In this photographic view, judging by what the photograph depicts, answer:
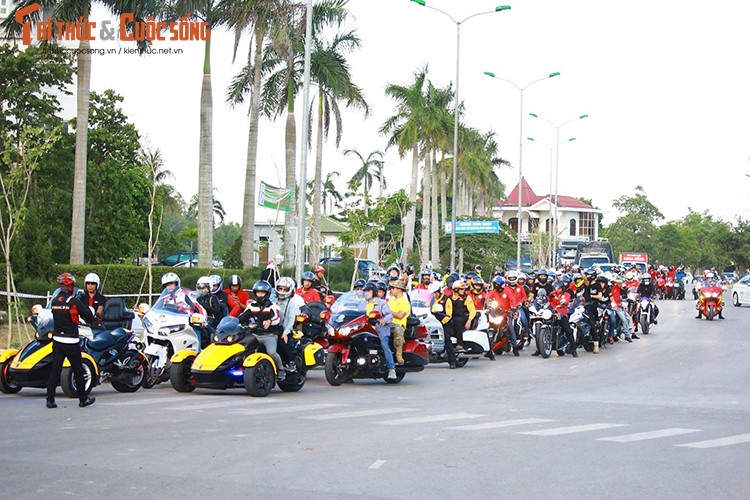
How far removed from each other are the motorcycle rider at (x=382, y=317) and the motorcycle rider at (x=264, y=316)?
2058mm

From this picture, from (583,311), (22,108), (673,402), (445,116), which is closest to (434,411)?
(673,402)

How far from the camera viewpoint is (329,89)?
47.0 m

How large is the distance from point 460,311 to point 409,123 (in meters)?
40.2

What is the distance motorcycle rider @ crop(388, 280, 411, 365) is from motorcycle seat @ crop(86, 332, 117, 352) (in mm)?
4745

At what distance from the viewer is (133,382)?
52.5ft

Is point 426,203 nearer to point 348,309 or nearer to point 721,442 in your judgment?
point 348,309

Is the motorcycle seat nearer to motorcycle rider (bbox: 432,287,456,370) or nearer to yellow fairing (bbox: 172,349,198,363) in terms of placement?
yellow fairing (bbox: 172,349,198,363)

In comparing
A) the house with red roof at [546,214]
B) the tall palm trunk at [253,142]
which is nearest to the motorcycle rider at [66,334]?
the tall palm trunk at [253,142]

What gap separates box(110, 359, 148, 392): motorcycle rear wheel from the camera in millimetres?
15930

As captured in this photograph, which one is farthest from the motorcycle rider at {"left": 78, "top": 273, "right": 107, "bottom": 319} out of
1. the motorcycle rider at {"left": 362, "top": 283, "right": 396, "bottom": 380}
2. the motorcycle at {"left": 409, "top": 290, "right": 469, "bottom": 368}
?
the motorcycle at {"left": 409, "top": 290, "right": 469, "bottom": 368}

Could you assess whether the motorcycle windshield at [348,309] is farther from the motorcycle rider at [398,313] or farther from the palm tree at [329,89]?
the palm tree at [329,89]

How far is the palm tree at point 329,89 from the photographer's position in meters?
44.9

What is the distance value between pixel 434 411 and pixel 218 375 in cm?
324

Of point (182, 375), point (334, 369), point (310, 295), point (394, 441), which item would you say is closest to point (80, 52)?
point (310, 295)
